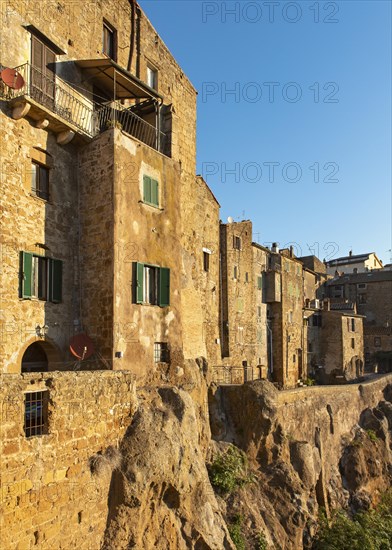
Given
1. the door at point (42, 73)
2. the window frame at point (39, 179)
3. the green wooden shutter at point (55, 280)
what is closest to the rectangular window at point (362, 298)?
the green wooden shutter at point (55, 280)

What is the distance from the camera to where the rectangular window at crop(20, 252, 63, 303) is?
16.0m

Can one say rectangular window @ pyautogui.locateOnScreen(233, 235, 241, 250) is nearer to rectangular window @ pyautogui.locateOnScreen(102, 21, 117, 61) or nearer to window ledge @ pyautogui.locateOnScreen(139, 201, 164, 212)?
window ledge @ pyautogui.locateOnScreen(139, 201, 164, 212)

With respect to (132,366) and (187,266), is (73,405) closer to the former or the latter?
(132,366)

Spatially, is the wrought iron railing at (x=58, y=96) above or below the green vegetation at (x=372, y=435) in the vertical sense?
above

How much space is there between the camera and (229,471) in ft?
63.6

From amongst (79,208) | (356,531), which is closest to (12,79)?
(79,208)

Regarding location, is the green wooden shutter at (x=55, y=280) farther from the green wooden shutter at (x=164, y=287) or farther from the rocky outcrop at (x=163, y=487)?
the rocky outcrop at (x=163, y=487)

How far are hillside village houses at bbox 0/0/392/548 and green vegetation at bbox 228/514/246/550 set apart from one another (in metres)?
5.72

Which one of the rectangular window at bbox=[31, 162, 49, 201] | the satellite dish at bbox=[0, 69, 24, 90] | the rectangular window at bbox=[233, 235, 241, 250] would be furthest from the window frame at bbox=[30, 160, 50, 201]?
the rectangular window at bbox=[233, 235, 241, 250]

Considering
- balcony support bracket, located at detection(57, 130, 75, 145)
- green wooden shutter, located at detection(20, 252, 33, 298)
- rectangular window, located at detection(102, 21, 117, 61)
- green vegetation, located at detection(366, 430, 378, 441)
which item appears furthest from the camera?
green vegetation, located at detection(366, 430, 378, 441)

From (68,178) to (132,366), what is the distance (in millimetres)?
7283

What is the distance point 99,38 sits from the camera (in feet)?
67.1

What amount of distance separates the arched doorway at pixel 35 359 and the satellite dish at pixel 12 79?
847cm

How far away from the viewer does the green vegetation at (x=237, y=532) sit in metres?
17.4
